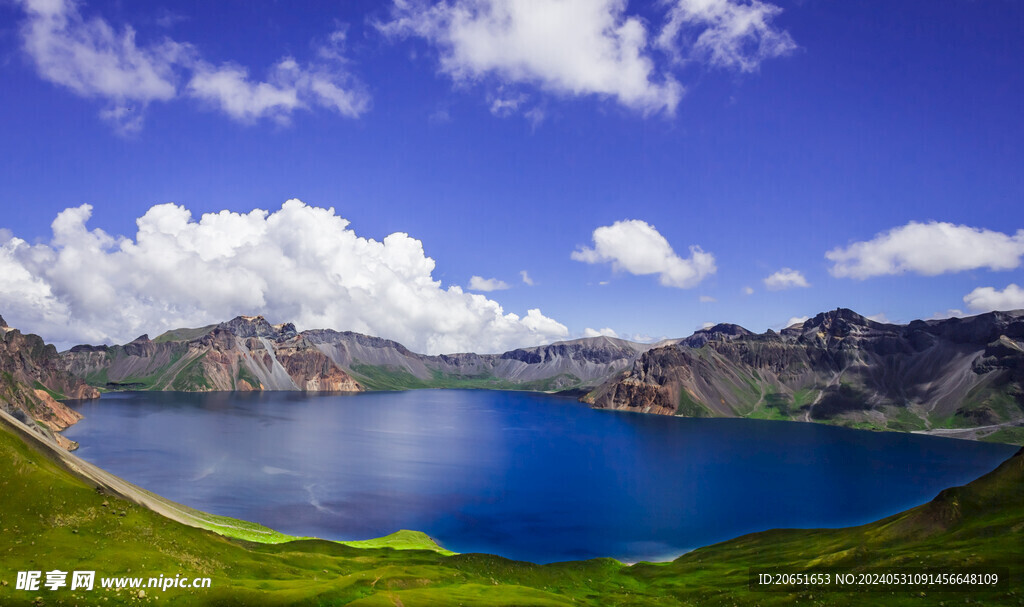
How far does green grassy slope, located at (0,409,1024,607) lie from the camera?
141ft

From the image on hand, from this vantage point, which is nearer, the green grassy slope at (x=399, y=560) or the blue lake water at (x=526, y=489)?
the green grassy slope at (x=399, y=560)

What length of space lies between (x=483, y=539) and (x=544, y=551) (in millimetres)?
12156

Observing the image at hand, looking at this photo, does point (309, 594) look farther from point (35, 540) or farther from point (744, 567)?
point (744, 567)

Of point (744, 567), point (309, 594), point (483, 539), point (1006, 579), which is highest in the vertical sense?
point (1006, 579)

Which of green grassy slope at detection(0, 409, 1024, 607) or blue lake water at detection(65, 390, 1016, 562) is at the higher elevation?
green grassy slope at detection(0, 409, 1024, 607)

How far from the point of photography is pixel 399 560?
2731 inches

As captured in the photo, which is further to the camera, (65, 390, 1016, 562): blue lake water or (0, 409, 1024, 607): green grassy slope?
(65, 390, 1016, 562): blue lake water

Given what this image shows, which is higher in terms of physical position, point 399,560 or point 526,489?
point 399,560

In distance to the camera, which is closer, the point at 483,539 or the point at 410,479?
the point at 483,539

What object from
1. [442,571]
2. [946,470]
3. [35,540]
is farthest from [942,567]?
[946,470]

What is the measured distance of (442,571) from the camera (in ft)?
210

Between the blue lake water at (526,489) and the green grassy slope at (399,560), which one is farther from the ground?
the green grassy slope at (399,560)

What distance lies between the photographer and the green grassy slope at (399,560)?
4312cm

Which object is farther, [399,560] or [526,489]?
[526,489]
